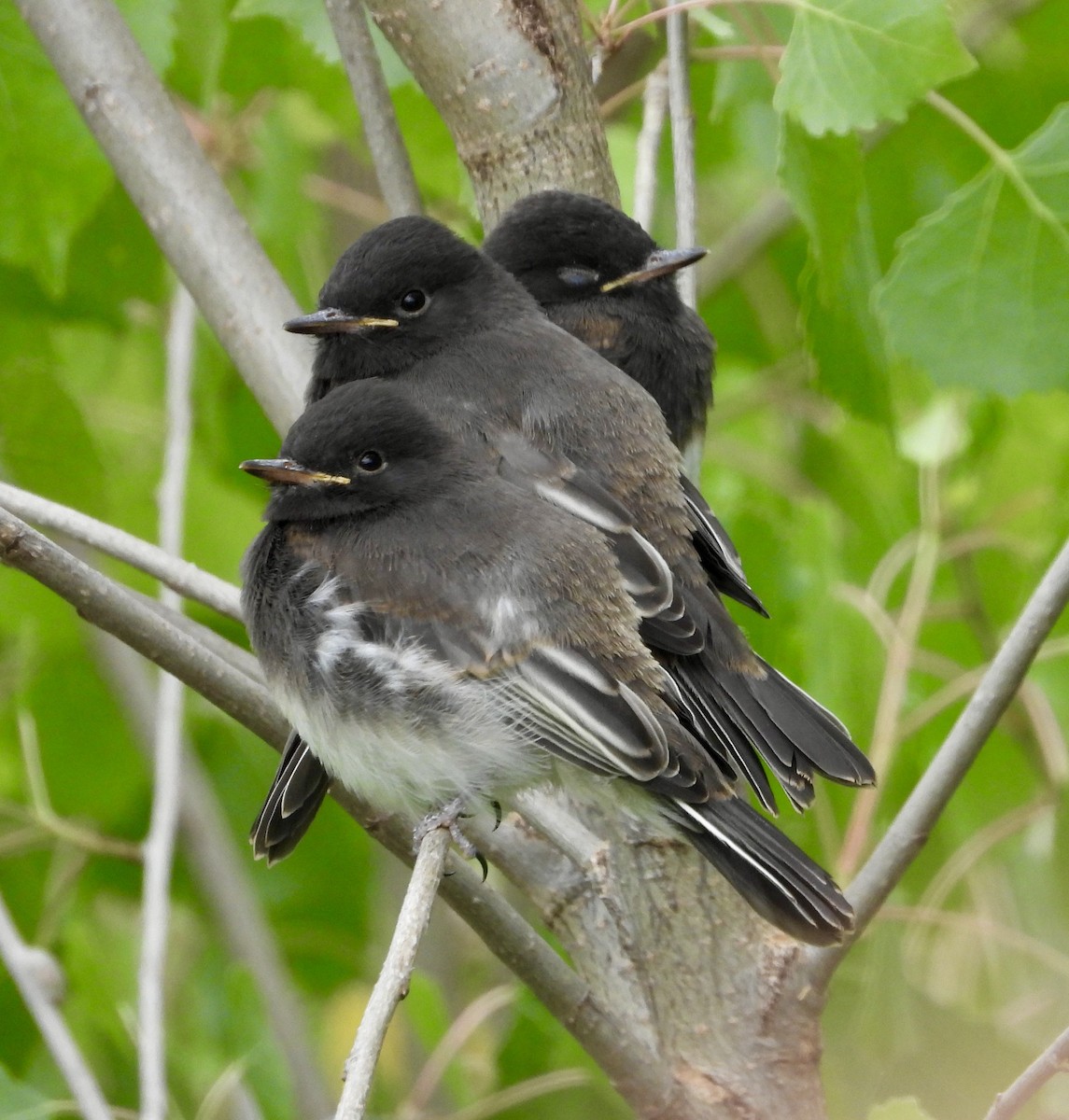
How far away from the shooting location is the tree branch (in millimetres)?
2545

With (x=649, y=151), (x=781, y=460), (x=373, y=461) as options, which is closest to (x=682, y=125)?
(x=649, y=151)

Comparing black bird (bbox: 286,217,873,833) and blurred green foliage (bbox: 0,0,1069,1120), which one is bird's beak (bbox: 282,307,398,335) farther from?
blurred green foliage (bbox: 0,0,1069,1120)

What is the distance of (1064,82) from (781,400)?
4.00 ft

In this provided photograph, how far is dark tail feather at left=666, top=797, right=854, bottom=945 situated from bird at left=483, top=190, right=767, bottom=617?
0.75 metres

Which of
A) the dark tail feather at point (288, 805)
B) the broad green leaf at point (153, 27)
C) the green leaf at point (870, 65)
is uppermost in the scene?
the broad green leaf at point (153, 27)

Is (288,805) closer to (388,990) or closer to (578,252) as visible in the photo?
(388,990)

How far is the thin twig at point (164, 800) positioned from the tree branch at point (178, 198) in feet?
1.08

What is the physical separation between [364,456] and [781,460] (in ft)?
8.31

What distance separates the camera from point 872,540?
371cm

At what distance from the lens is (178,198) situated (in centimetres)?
255

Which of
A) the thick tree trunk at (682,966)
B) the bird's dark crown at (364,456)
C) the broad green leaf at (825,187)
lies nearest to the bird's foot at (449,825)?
the thick tree trunk at (682,966)

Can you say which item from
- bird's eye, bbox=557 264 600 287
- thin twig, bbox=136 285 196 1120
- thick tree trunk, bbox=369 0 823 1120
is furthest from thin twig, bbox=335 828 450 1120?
bird's eye, bbox=557 264 600 287

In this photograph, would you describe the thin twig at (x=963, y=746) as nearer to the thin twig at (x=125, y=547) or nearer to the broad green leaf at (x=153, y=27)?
the thin twig at (x=125, y=547)

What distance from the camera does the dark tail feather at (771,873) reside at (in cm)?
196
